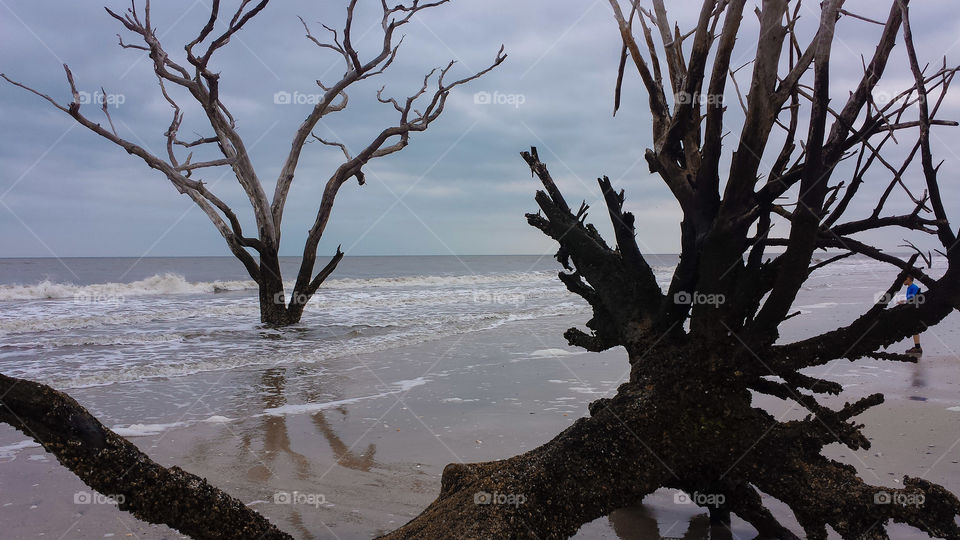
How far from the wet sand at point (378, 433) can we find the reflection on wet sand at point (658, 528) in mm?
12

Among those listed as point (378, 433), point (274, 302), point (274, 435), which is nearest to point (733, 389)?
point (378, 433)

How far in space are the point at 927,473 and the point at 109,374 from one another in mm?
9018

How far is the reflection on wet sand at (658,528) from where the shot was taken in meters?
3.11

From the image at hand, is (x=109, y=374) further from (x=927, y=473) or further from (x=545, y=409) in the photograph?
(x=927, y=473)

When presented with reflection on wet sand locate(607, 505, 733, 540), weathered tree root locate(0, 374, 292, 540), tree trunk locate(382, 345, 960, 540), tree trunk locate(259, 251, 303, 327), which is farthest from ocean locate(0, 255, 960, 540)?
weathered tree root locate(0, 374, 292, 540)

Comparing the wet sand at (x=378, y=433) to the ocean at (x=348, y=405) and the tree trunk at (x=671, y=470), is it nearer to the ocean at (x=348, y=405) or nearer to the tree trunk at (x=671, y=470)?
the ocean at (x=348, y=405)

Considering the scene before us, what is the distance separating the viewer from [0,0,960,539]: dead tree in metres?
2.27

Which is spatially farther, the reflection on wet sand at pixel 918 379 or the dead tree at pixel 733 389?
the reflection on wet sand at pixel 918 379

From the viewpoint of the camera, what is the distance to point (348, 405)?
6.37m

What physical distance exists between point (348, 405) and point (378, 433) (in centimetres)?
119

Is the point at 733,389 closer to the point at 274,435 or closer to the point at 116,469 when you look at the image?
the point at 116,469

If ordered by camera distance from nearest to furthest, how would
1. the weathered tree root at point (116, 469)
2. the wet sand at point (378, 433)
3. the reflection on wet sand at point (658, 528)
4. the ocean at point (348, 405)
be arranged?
the weathered tree root at point (116, 469), the reflection on wet sand at point (658, 528), the wet sand at point (378, 433), the ocean at point (348, 405)

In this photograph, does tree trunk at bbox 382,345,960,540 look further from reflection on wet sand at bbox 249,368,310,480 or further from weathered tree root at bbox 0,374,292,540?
reflection on wet sand at bbox 249,368,310,480

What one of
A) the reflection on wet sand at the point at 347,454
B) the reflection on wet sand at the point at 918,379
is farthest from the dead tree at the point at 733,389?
the reflection on wet sand at the point at 918,379
